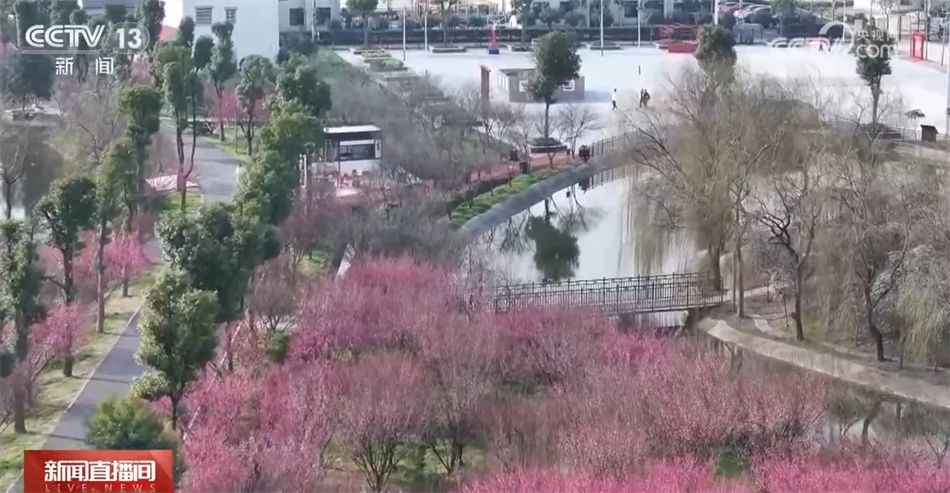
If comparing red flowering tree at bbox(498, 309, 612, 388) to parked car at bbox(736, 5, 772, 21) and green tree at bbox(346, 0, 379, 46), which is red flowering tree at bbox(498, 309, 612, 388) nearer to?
green tree at bbox(346, 0, 379, 46)

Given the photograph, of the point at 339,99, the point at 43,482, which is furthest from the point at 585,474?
the point at 339,99

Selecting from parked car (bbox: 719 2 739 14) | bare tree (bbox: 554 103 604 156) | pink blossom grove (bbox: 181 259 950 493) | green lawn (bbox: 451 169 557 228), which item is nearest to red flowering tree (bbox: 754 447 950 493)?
pink blossom grove (bbox: 181 259 950 493)

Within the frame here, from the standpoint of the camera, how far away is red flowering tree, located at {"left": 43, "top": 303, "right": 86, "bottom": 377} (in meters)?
5.04

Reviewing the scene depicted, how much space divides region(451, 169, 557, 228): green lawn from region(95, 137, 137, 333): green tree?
7.86 feet

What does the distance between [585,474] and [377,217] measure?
3.21 meters

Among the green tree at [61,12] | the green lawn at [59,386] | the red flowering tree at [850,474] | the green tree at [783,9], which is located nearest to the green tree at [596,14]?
the green tree at [783,9]

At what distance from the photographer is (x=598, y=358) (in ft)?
16.0

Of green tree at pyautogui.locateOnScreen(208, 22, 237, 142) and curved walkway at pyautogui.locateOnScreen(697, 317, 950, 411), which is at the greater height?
green tree at pyautogui.locateOnScreen(208, 22, 237, 142)

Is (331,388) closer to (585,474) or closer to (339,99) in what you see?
(585,474)

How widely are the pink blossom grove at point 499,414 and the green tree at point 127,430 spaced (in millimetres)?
198

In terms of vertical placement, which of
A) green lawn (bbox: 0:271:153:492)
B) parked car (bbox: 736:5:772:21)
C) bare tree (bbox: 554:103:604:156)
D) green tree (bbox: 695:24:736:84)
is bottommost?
green lawn (bbox: 0:271:153:492)

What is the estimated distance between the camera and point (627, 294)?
→ 623 cm

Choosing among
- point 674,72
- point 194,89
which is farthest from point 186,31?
point 674,72

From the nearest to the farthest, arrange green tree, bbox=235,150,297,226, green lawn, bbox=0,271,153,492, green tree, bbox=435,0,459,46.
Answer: green lawn, bbox=0,271,153,492 < green tree, bbox=235,150,297,226 < green tree, bbox=435,0,459,46
